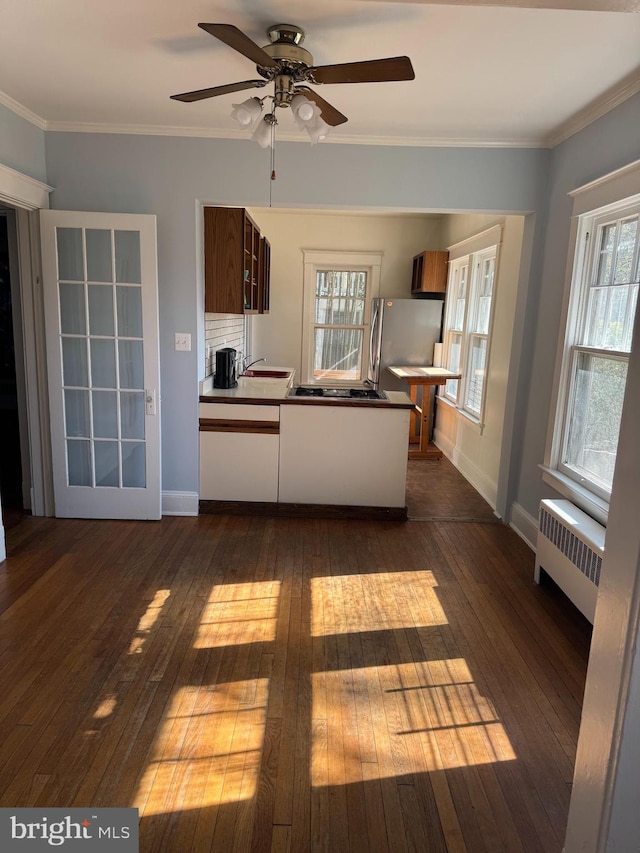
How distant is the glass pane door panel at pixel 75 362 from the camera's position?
3.92 metres

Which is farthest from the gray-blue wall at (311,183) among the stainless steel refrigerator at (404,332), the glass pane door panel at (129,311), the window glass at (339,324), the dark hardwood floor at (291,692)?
the window glass at (339,324)

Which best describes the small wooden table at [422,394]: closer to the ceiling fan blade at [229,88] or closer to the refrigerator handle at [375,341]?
the refrigerator handle at [375,341]

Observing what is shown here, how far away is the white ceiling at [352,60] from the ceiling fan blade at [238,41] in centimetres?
23

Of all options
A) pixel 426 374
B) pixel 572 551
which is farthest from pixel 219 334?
pixel 572 551

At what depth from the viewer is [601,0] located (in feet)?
3.67

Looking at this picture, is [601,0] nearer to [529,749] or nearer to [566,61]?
[566,61]

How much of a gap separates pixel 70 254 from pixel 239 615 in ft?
8.67

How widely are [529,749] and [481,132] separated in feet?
11.5

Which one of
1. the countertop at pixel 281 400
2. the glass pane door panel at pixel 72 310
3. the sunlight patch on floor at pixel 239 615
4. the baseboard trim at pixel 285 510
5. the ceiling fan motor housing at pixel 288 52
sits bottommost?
→ the sunlight patch on floor at pixel 239 615

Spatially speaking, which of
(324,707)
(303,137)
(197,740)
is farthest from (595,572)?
(303,137)

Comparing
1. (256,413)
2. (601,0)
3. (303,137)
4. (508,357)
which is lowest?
(256,413)

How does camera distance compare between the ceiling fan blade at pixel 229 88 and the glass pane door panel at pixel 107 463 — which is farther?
the glass pane door panel at pixel 107 463

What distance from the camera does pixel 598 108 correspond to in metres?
3.09

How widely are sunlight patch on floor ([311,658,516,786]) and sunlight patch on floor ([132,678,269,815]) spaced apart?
0.78ft
